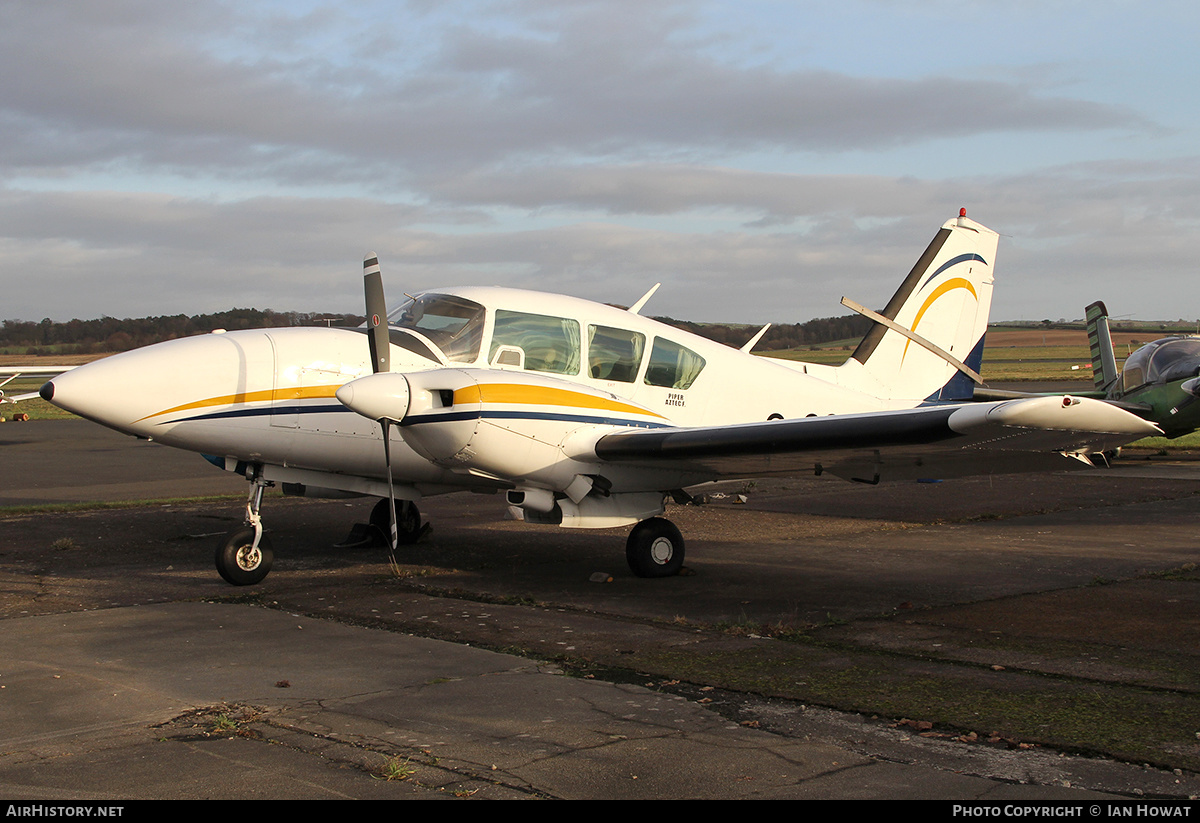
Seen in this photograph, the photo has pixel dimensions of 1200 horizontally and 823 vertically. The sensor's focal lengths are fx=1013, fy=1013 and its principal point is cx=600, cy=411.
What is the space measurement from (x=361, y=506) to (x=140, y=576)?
19.2ft

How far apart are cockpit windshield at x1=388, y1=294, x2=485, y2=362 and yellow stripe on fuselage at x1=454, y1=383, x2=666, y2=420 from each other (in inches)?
30.6

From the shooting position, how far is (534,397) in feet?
30.2

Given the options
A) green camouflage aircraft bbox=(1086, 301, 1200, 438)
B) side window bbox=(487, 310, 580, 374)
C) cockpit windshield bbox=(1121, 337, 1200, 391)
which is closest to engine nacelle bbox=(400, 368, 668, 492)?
side window bbox=(487, 310, 580, 374)

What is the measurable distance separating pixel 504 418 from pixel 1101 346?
15689 mm

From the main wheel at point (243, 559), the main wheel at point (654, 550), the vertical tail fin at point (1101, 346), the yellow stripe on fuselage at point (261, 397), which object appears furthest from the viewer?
the vertical tail fin at point (1101, 346)

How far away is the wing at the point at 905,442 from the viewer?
265 inches

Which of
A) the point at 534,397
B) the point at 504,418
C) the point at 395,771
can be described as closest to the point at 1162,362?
the point at 534,397

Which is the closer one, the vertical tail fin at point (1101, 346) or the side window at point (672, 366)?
the side window at point (672, 366)

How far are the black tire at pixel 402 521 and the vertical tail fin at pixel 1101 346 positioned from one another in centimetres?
1320

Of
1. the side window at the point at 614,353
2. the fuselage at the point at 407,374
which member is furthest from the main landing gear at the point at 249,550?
the side window at the point at 614,353

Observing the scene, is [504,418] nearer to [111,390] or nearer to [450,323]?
[450,323]

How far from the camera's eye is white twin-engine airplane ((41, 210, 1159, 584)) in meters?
8.50

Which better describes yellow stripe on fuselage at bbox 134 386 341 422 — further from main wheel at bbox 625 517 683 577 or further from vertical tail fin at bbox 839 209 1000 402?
vertical tail fin at bbox 839 209 1000 402

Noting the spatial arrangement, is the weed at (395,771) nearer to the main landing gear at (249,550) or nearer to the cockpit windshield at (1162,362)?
the main landing gear at (249,550)
